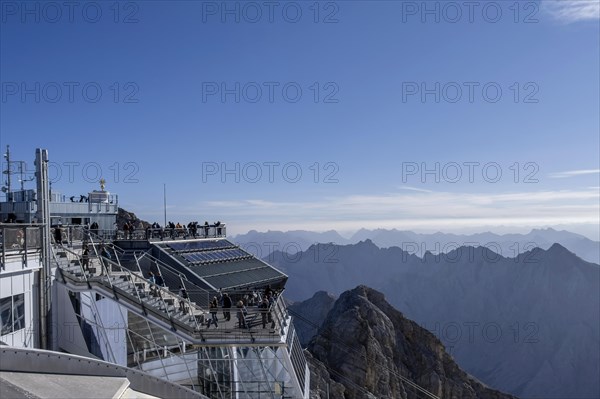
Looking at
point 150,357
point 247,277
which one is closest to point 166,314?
point 150,357

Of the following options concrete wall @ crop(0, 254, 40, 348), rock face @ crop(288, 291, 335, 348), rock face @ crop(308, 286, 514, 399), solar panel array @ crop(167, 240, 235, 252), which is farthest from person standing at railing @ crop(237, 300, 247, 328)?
rock face @ crop(288, 291, 335, 348)

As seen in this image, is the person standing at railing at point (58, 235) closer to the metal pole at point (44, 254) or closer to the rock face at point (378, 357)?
the metal pole at point (44, 254)

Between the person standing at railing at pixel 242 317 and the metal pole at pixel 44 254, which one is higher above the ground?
the metal pole at pixel 44 254

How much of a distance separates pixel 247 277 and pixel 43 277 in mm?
19520

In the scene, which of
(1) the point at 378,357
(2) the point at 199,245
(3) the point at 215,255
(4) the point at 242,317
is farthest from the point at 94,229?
(1) the point at 378,357

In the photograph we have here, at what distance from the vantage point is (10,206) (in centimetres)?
4825

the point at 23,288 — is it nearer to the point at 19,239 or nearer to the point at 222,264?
the point at 19,239

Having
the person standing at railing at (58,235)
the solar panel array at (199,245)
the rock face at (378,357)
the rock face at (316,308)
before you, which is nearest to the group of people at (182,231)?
the solar panel array at (199,245)

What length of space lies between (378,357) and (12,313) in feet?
213

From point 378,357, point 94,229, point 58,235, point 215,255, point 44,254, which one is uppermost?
point 58,235

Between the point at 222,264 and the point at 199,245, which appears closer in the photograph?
the point at 222,264

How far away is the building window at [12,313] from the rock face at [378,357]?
4974 centimetres

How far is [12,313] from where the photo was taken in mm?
18203

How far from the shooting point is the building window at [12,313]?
17.7 metres
